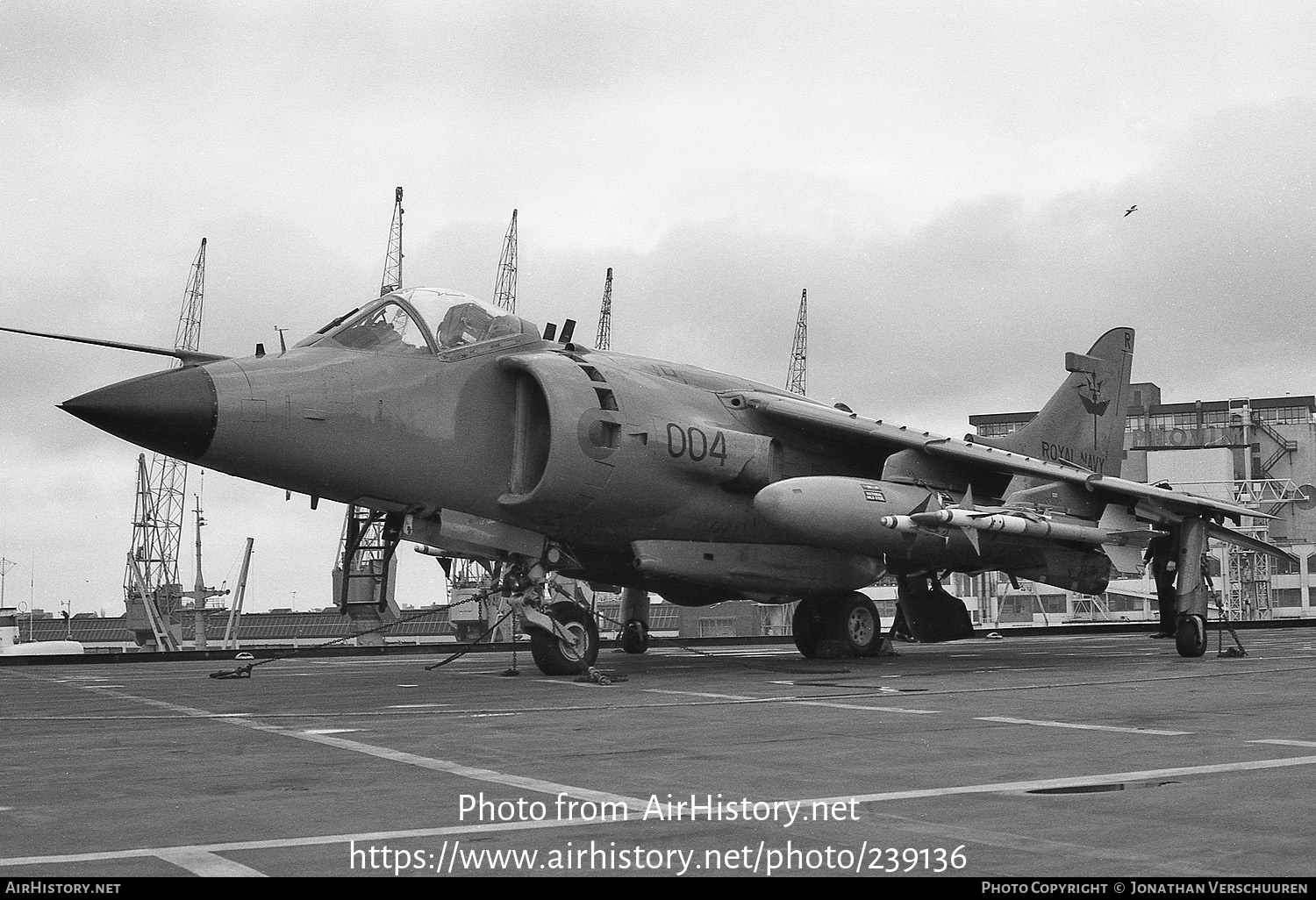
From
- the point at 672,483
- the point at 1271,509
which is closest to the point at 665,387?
the point at 672,483

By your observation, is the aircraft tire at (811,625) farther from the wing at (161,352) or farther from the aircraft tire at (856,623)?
the wing at (161,352)

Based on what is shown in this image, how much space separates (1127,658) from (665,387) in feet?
26.1

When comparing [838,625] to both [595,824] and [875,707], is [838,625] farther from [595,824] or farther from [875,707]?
[595,824]

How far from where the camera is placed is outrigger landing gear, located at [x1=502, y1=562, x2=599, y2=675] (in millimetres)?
14648

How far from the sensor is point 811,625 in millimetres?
18766

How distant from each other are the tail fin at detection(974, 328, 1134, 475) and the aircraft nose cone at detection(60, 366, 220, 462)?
13.3 meters

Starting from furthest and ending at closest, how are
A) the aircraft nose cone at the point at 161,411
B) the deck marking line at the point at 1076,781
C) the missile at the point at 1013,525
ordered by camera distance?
the missile at the point at 1013,525 → the aircraft nose cone at the point at 161,411 → the deck marking line at the point at 1076,781

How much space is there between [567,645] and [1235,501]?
7130cm

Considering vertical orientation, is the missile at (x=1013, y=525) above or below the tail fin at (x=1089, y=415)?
below

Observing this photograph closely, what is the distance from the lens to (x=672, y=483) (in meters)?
15.7

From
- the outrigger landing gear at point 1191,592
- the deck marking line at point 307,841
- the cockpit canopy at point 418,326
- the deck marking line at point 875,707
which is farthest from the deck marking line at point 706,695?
the outrigger landing gear at point 1191,592

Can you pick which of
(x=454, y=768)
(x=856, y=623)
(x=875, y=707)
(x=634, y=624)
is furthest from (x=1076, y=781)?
(x=634, y=624)

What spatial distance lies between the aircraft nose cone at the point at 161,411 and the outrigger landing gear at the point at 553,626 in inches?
161

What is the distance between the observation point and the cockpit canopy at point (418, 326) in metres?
14.2
